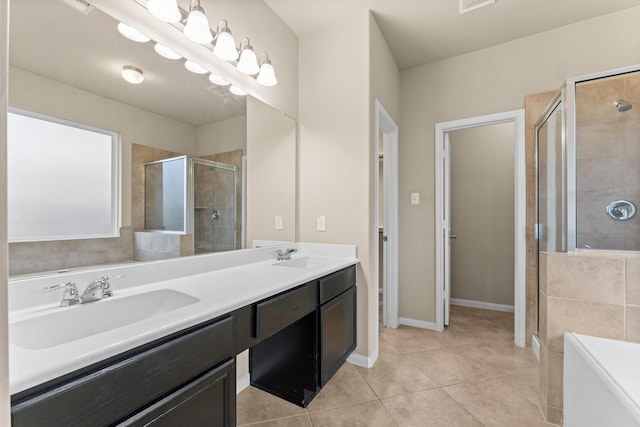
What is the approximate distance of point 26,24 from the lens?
3.21 ft

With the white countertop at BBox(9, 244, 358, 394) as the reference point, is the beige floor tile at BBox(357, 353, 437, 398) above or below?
below

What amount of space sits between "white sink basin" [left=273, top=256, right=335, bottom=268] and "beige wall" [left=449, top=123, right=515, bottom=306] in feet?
7.19

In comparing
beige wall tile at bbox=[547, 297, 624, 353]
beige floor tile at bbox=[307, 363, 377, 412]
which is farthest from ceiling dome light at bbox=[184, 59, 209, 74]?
beige wall tile at bbox=[547, 297, 624, 353]

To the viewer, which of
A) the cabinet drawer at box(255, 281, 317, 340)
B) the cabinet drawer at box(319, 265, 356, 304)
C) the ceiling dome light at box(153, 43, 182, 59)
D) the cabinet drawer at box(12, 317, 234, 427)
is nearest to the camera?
the cabinet drawer at box(12, 317, 234, 427)

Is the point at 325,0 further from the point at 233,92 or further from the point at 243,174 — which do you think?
the point at 243,174

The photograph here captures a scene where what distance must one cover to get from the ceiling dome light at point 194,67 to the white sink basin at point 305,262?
124 centimetres

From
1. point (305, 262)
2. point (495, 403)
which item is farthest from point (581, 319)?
point (305, 262)

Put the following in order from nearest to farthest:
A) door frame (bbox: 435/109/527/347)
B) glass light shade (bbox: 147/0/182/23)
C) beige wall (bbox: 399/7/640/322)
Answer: glass light shade (bbox: 147/0/182/23), beige wall (bbox: 399/7/640/322), door frame (bbox: 435/109/527/347)

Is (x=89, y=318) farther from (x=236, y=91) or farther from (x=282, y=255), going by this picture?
(x=236, y=91)

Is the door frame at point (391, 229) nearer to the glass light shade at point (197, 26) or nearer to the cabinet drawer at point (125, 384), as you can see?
the glass light shade at point (197, 26)

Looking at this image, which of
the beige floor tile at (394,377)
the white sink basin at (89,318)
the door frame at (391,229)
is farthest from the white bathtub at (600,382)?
the white sink basin at (89,318)

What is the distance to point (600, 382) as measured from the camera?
3.77ft

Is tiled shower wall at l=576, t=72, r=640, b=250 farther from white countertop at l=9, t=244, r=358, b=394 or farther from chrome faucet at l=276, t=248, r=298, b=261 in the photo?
chrome faucet at l=276, t=248, r=298, b=261

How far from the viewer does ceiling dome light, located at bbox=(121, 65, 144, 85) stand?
1.27 meters
